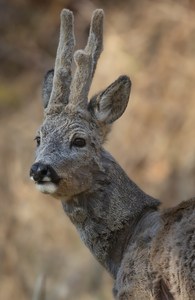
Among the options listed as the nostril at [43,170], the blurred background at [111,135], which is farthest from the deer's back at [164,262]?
the blurred background at [111,135]

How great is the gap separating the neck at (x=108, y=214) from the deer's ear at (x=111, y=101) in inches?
18.1

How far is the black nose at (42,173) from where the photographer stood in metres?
8.02

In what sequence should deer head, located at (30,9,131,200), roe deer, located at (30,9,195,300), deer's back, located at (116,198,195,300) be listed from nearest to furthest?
1. deer's back, located at (116,198,195,300)
2. roe deer, located at (30,9,195,300)
3. deer head, located at (30,9,131,200)

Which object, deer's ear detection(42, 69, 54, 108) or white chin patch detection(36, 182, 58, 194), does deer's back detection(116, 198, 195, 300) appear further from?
deer's ear detection(42, 69, 54, 108)

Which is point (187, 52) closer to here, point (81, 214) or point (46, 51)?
point (46, 51)

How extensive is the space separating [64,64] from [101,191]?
1.11 metres

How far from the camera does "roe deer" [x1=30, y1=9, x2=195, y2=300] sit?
7672mm

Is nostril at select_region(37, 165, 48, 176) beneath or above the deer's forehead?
beneath

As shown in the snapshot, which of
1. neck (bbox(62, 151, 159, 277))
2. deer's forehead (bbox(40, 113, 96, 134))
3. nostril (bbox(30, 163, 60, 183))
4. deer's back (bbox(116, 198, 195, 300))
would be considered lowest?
deer's back (bbox(116, 198, 195, 300))

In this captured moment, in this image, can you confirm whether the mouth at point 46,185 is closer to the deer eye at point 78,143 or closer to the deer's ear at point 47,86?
the deer eye at point 78,143

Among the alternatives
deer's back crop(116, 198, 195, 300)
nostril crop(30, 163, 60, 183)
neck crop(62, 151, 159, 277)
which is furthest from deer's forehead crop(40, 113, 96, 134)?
deer's back crop(116, 198, 195, 300)

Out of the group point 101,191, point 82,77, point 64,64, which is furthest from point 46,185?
point 64,64

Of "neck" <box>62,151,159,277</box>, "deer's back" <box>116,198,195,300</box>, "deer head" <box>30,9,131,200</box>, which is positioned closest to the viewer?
"deer's back" <box>116,198,195,300</box>

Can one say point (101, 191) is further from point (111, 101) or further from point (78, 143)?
point (111, 101)
